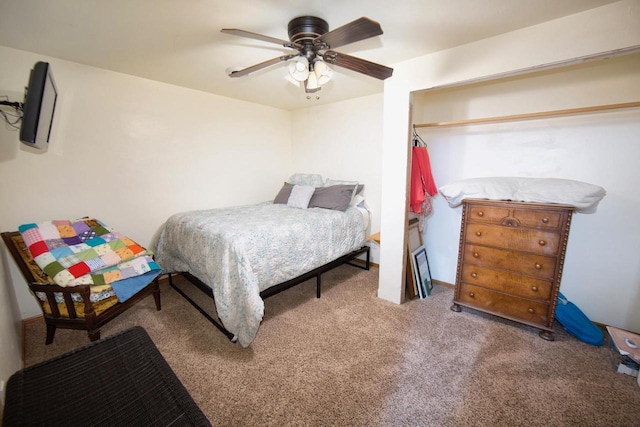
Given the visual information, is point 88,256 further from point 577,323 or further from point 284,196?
point 577,323

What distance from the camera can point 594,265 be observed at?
2242 millimetres

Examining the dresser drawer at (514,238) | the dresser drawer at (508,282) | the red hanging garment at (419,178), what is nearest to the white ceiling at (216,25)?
the red hanging garment at (419,178)

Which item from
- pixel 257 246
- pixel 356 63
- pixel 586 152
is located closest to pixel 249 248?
pixel 257 246

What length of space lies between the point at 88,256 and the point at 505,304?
351cm

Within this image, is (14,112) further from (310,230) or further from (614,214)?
(614,214)

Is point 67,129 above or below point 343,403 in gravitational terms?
above

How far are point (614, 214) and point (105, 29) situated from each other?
411 cm

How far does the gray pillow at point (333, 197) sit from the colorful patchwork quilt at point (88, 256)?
1.90 meters

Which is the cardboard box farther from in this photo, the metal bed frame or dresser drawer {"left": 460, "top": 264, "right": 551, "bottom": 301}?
the metal bed frame

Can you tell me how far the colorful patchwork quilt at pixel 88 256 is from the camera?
6.48 feet

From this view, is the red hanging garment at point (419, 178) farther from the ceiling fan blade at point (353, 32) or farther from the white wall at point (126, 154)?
the white wall at point (126, 154)

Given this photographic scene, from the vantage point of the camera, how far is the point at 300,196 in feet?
11.5

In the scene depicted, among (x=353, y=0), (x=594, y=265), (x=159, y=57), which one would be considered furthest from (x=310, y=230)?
(x=594, y=265)

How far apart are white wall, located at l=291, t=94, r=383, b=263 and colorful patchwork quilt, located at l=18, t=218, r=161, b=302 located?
103 inches
